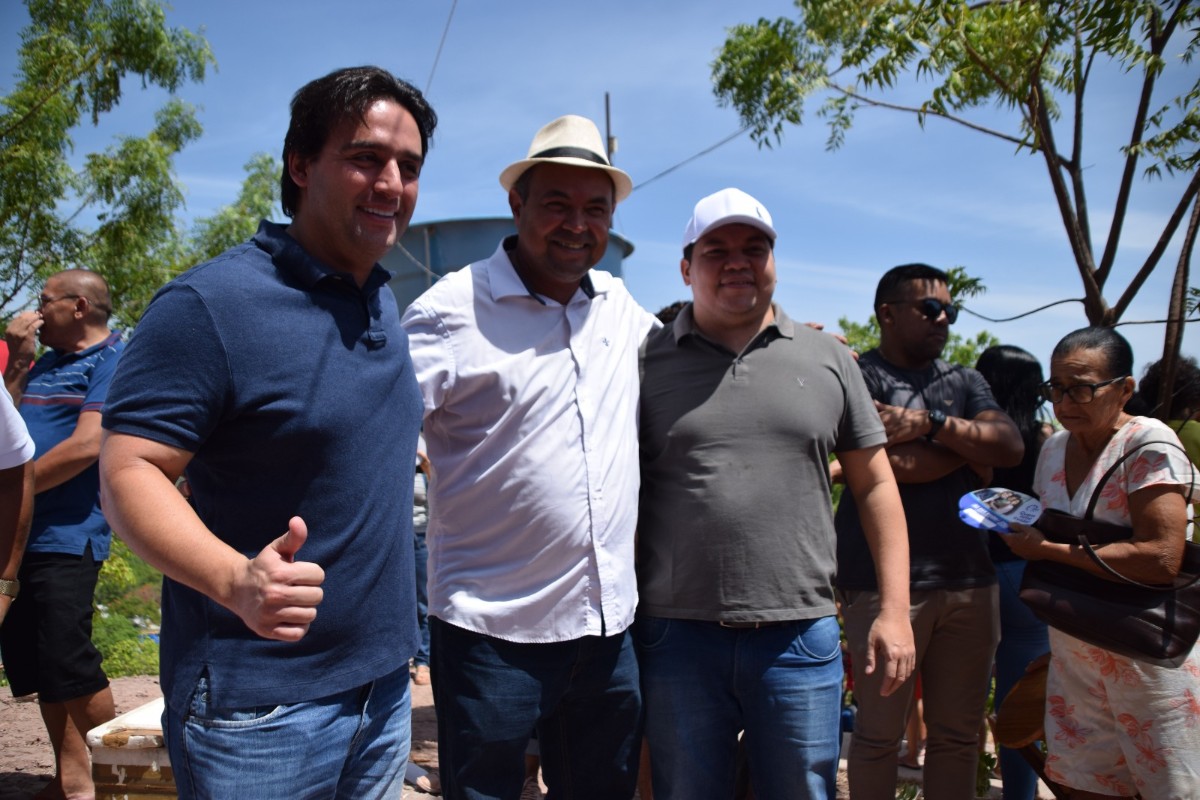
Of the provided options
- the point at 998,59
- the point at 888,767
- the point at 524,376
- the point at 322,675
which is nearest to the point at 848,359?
the point at 524,376

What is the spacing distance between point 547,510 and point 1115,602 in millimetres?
1875

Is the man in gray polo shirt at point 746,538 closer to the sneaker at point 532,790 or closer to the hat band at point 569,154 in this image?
the hat band at point 569,154

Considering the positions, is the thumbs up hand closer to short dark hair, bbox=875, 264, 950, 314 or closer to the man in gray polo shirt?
the man in gray polo shirt

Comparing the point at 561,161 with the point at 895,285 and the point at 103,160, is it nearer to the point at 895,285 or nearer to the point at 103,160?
the point at 895,285

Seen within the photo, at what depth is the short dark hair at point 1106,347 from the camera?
10.1ft

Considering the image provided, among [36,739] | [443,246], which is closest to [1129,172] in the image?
[36,739]

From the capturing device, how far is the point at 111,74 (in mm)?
8570

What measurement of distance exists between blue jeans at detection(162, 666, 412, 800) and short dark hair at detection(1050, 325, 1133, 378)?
2.51 meters

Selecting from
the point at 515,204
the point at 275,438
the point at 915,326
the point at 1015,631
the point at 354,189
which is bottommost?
the point at 1015,631

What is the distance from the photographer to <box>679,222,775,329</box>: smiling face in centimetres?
267

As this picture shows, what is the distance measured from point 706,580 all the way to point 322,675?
1132 millimetres

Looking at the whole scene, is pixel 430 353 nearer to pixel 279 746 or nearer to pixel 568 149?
pixel 568 149

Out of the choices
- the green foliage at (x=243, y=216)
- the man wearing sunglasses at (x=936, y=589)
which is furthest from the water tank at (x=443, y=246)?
the man wearing sunglasses at (x=936, y=589)

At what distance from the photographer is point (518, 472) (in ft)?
7.82
